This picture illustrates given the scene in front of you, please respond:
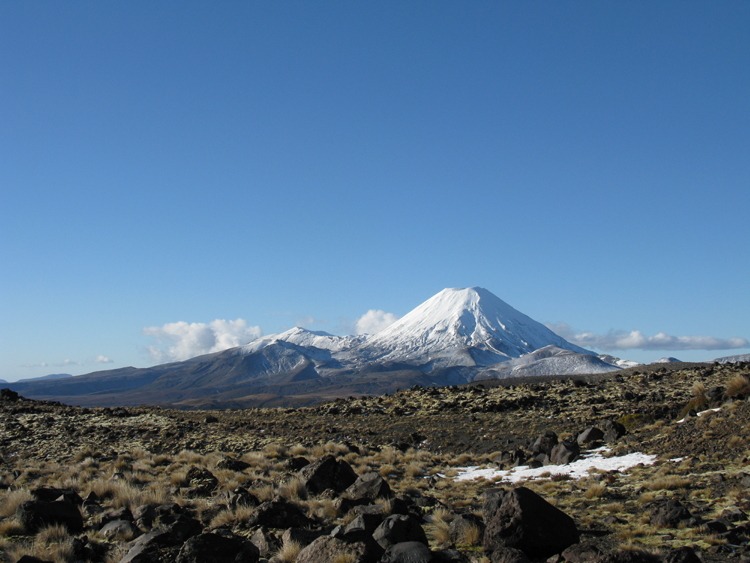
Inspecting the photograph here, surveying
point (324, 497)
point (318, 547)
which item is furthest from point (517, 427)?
point (318, 547)

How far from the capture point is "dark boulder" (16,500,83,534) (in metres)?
8.66

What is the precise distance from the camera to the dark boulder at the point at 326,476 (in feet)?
38.7

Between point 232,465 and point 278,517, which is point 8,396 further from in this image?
point 278,517

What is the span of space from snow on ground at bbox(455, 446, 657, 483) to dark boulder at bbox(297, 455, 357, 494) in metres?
4.47

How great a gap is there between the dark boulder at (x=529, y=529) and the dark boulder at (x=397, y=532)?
3.38 ft

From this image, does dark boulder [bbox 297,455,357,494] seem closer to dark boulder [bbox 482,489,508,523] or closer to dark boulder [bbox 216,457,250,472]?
dark boulder [bbox 216,457,250,472]

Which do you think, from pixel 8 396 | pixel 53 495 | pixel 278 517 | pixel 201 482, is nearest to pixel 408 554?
pixel 278 517

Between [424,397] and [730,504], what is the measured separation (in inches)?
1047

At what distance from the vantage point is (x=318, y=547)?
22.2 feet

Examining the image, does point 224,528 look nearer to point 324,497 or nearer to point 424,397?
point 324,497

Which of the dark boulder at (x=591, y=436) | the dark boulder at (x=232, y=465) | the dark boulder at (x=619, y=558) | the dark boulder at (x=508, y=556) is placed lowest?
the dark boulder at (x=591, y=436)

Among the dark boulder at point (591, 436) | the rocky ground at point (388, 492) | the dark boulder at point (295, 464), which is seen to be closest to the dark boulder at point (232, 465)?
the rocky ground at point (388, 492)

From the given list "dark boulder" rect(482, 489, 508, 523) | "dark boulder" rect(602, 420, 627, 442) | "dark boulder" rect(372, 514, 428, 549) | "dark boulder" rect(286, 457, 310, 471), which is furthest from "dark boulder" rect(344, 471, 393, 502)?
"dark boulder" rect(602, 420, 627, 442)

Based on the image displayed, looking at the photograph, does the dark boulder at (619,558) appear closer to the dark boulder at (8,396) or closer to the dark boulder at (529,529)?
the dark boulder at (529,529)
